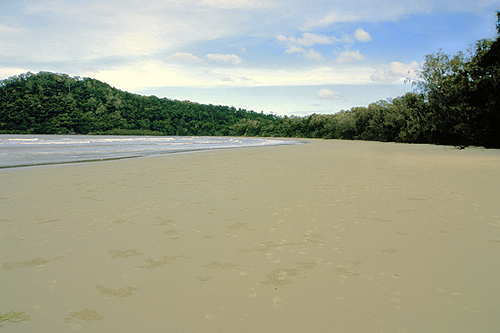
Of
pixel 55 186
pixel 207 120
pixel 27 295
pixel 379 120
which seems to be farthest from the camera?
pixel 207 120

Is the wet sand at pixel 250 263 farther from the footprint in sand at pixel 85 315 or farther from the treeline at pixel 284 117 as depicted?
the treeline at pixel 284 117

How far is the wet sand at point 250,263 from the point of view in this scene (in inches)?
104

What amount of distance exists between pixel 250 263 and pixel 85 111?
109 m

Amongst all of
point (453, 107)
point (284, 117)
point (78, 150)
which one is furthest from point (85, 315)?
point (284, 117)

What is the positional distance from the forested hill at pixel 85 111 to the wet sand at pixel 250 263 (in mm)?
98767

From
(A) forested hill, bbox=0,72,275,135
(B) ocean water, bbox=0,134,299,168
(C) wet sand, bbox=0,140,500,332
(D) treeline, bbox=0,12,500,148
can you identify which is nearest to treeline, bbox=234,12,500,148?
(D) treeline, bbox=0,12,500,148

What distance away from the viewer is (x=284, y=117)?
106438 millimetres

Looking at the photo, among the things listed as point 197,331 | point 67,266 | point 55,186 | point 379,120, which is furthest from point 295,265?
point 379,120

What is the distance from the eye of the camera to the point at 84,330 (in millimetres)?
2467

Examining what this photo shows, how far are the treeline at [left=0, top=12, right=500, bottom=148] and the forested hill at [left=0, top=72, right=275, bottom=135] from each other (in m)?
0.20

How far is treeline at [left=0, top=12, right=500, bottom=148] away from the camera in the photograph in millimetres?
30328

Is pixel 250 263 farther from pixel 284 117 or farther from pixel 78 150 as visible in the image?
pixel 284 117

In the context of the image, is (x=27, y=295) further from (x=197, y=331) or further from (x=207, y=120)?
(x=207, y=120)

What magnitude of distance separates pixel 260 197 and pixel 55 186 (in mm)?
5338
